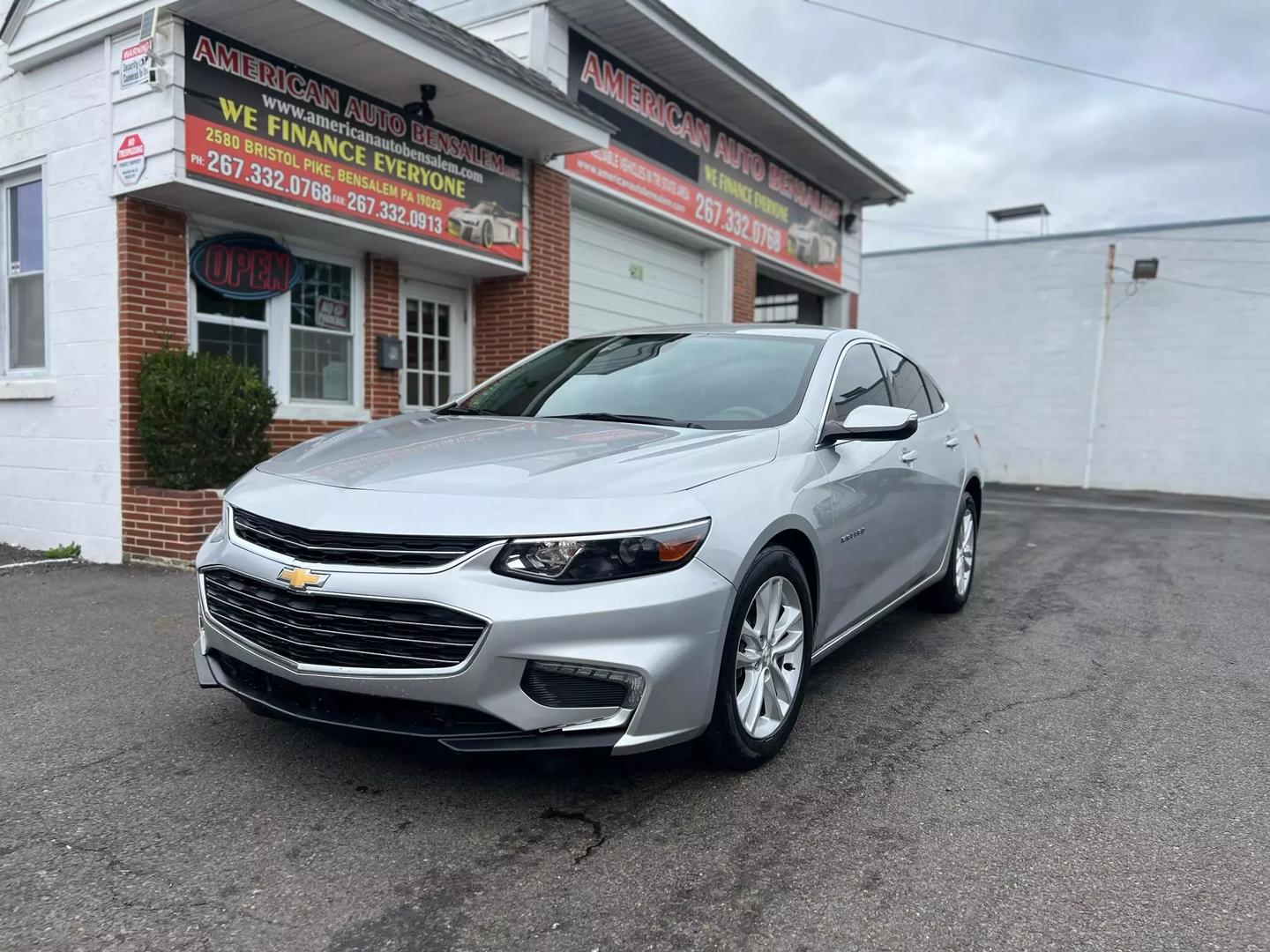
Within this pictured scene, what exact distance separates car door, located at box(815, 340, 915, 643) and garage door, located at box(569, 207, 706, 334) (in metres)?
5.74

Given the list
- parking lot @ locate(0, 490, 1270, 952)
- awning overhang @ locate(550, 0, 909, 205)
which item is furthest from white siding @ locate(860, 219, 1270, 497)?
parking lot @ locate(0, 490, 1270, 952)

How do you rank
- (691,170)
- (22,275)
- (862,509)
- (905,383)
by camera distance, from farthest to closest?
(691,170)
(22,275)
(905,383)
(862,509)

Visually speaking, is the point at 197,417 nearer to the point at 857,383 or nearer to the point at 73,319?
the point at 73,319

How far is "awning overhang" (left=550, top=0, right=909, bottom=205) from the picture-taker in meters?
10.2

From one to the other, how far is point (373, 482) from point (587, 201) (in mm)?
8346

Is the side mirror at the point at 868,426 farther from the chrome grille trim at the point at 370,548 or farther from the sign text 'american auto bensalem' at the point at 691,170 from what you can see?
the sign text 'american auto bensalem' at the point at 691,170

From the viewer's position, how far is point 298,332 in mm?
8258

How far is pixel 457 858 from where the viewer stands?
2.67 meters

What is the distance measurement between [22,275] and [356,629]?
668cm

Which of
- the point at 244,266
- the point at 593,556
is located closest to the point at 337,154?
the point at 244,266

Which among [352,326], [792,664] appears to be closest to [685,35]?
[352,326]

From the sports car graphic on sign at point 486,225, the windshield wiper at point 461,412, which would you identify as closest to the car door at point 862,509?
the windshield wiper at point 461,412

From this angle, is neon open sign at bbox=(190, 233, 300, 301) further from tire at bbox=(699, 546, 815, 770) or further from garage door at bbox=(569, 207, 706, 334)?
tire at bbox=(699, 546, 815, 770)

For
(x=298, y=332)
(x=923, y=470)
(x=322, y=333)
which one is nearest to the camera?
(x=923, y=470)
